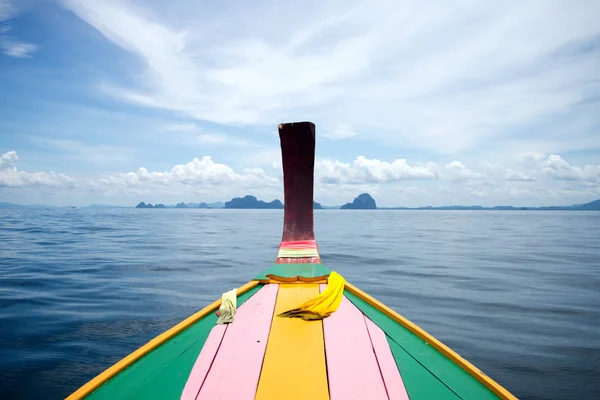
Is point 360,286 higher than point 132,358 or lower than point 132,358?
lower

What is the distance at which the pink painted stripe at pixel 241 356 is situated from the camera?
249cm

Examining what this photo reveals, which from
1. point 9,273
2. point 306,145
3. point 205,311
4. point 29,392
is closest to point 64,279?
point 9,273

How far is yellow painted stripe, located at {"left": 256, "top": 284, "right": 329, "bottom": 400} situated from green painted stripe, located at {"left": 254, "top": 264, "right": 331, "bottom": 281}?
148 cm

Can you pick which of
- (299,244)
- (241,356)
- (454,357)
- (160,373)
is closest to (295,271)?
(299,244)

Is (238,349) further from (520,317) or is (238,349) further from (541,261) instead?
(541,261)

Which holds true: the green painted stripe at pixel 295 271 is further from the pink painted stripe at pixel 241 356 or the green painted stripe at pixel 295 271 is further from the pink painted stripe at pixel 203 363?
the pink painted stripe at pixel 203 363

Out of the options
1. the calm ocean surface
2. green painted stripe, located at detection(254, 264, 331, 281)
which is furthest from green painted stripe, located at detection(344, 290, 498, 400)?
the calm ocean surface

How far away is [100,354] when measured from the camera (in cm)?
613

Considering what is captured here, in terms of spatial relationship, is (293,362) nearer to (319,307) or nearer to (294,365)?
(294,365)

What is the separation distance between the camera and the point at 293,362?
286 cm

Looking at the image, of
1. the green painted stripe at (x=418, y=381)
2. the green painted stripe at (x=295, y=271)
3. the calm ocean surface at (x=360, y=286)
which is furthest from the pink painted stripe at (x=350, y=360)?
the calm ocean surface at (x=360, y=286)

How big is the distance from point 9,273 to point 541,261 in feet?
69.3

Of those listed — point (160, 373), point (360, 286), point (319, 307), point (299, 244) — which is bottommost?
point (360, 286)

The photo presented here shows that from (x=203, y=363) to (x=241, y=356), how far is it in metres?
0.30
